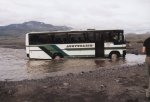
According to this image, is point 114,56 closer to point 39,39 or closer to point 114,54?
point 114,54

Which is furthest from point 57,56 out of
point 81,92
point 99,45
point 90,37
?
point 81,92

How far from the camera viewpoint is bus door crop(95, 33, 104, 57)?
3394 centimetres

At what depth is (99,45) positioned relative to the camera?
33.9m

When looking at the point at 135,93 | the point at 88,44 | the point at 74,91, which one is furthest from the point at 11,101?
the point at 88,44

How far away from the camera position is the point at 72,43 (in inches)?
1353

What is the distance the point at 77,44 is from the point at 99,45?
2221 millimetres

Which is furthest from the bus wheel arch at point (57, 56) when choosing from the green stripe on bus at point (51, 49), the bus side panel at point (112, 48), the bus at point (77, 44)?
the bus side panel at point (112, 48)

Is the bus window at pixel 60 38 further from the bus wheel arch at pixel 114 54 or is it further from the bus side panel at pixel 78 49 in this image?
the bus wheel arch at pixel 114 54

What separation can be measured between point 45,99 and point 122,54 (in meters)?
23.3

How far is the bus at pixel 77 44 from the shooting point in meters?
33.9

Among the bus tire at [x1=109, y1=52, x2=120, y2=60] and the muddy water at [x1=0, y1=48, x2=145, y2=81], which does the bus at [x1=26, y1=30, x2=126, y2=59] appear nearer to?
the bus tire at [x1=109, y1=52, x2=120, y2=60]

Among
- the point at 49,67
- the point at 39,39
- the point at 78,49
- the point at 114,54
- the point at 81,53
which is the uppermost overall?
the point at 39,39

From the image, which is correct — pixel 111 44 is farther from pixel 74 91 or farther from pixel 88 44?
pixel 74 91

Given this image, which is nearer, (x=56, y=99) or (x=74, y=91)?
(x=56, y=99)
